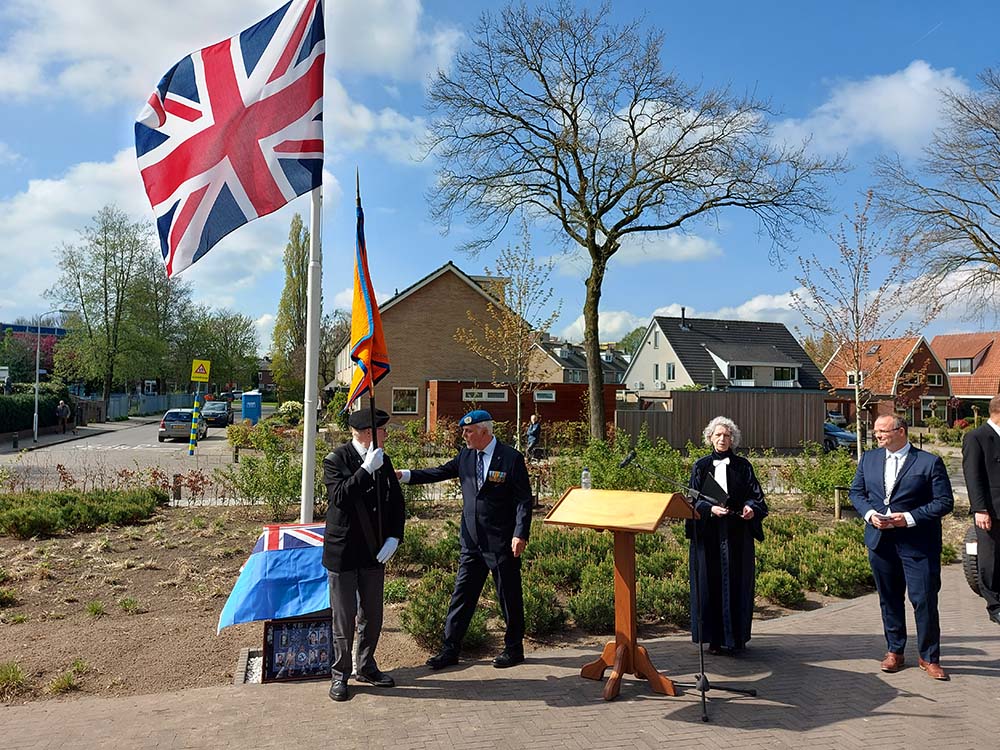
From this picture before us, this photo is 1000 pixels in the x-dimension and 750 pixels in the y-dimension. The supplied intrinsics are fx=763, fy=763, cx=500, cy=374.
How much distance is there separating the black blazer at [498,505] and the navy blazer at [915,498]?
255 cm

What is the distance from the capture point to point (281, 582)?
5336 millimetres

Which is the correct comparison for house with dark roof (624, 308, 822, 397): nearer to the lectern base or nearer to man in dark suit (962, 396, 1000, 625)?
man in dark suit (962, 396, 1000, 625)

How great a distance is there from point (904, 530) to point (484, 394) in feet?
79.8

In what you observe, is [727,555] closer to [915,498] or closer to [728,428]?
[728,428]

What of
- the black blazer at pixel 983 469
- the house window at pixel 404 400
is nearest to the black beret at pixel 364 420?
the black blazer at pixel 983 469

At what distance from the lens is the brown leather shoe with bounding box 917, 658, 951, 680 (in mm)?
5379

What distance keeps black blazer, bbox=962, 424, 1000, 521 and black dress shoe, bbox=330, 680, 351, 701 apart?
15.7 ft

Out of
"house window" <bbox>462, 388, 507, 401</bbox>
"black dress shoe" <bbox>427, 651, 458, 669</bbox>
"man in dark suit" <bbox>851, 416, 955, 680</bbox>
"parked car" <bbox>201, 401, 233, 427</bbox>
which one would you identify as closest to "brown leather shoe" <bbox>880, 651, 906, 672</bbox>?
"man in dark suit" <bbox>851, 416, 955, 680</bbox>

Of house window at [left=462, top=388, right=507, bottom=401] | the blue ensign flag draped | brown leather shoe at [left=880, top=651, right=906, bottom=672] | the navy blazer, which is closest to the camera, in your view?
the blue ensign flag draped

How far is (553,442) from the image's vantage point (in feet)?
92.1

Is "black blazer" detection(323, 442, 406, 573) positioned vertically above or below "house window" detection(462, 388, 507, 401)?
below

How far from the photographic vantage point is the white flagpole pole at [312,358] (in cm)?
629

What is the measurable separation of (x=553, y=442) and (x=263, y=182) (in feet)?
73.6

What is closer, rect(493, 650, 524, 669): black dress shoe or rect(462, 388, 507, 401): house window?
rect(493, 650, 524, 669): black dress shoe
